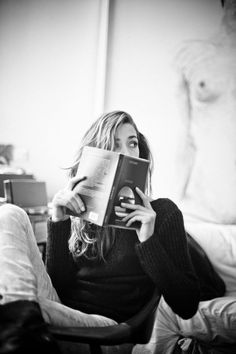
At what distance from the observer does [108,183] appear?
726mm

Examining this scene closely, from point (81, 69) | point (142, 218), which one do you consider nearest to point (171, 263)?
point (142, 218)

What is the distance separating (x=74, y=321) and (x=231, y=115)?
133cm

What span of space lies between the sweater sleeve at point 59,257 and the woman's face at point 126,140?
0.28 meters

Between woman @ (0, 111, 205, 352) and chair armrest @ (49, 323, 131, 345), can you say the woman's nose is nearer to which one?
woman @ (0, 111, 205, 352)

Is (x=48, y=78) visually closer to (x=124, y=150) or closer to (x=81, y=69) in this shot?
(x=81, y=69)

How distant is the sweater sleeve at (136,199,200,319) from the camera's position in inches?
29.5

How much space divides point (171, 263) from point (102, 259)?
222 mm

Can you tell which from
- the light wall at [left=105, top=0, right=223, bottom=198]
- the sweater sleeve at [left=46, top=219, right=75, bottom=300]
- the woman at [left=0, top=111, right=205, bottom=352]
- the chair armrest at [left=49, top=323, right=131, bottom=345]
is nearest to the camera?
the chair armrest at [left=49, top=323, right=131, bottom=345]

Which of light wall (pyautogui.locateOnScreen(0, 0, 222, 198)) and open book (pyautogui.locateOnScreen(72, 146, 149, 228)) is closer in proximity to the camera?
open book (pyautogui.locateOnScreen(72, 146, 149, 228))

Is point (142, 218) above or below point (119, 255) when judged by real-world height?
above

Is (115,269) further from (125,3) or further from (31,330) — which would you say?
(125,3)

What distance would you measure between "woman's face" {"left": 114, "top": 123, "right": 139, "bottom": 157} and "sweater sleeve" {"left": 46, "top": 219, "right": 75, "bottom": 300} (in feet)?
0.93

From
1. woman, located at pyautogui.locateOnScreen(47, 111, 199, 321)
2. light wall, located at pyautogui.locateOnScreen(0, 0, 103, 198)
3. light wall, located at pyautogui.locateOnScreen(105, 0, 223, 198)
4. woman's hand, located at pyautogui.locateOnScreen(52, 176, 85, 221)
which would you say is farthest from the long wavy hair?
light wall, located at pyautogui.locateOnScreen(0, 0, 103, 198)

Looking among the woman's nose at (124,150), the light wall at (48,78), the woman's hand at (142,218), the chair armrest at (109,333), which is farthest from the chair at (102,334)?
the light wall at (48,78)
